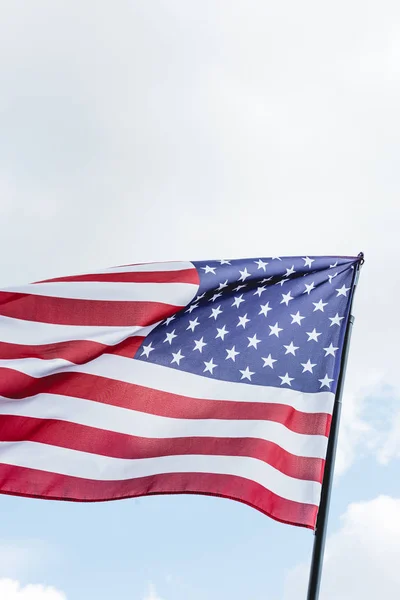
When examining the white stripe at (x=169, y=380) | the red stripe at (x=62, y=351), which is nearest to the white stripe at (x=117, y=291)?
the red stripe at (x=62, y=351)

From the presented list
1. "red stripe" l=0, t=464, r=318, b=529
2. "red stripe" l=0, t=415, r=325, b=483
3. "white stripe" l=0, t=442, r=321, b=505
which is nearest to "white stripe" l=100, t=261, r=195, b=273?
"red stripe" l=0, t=415, r=325, b=483

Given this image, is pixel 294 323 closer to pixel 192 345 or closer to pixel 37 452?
pixel 192 345

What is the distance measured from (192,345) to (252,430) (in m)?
1.30

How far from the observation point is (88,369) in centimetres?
998

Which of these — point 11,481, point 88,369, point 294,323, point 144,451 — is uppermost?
point 294,323

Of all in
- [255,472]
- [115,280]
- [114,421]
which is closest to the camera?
[255,472]

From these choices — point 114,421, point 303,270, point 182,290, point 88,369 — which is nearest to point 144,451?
point 114,421

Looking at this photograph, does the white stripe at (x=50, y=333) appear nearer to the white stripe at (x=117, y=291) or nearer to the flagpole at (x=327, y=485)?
the white stripe at (x=117, y=291)

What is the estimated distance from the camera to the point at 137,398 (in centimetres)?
988

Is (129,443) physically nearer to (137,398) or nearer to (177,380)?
(137,398)

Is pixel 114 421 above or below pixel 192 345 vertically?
below

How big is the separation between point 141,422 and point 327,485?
2245 millimetres

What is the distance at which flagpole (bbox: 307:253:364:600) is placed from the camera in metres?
8.03

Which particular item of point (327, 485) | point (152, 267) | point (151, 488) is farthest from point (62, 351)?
point (327, 485)
